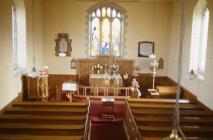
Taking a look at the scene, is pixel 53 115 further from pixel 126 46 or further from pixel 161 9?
pixel 161 9

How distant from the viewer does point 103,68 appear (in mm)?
15070

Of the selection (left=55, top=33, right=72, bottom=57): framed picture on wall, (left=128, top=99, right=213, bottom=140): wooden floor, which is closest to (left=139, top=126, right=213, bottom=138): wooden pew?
(left=128, top=99, right=213, bottom=140): wooden floor

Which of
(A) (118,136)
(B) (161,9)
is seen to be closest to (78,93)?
(A) (118,136)

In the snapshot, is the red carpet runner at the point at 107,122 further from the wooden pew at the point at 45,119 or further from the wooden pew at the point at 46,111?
the wooden pew at the point at 45,119

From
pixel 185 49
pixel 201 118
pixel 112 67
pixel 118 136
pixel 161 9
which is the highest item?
pixel 161 9

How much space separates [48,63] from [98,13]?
3694 mm

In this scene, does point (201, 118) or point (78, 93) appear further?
point (78, 93)

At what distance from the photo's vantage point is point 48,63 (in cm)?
1528

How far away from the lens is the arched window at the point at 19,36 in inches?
444

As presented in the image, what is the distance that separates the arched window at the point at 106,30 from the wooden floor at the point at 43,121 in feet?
22.3

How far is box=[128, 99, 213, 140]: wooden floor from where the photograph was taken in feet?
22.5

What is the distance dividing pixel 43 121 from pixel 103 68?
7689 millimetres

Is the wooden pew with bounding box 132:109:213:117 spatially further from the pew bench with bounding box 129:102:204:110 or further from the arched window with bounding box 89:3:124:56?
the arched window with bounding box 89:3:124:56

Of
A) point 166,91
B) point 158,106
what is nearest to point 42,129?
point 158,106
